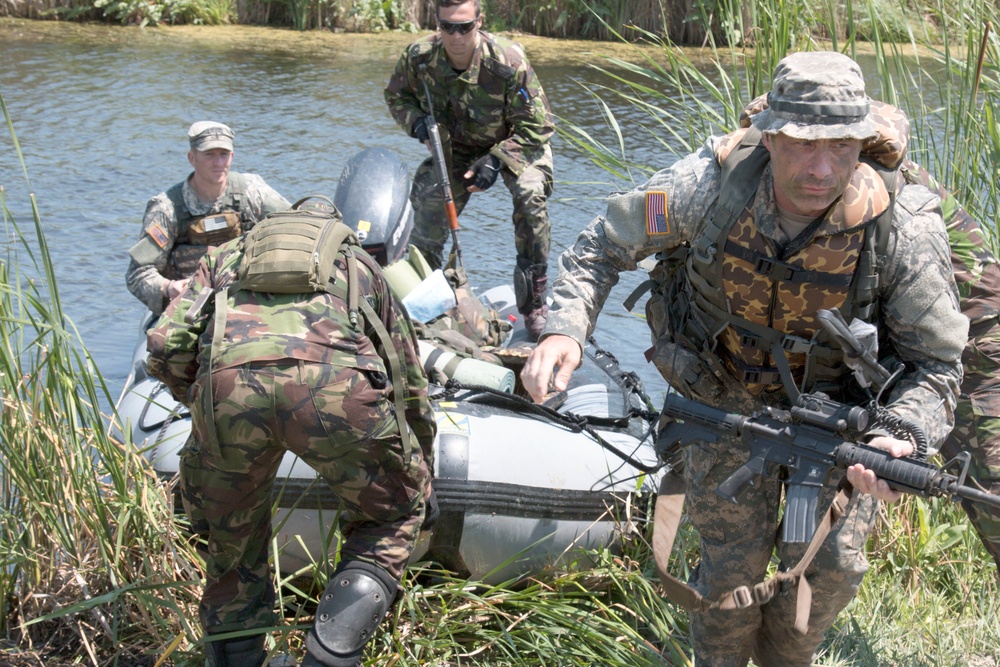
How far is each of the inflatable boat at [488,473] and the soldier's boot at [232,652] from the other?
38 centimetres

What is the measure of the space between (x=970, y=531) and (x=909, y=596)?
14.9 inches

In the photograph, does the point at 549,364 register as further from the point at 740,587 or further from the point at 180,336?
the point at 180,336

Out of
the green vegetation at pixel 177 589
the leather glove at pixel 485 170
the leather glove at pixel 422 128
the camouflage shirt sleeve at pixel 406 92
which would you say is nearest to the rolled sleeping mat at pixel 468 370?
the green vegetation at pixel 177 589

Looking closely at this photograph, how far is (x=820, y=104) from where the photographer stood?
2404 mm

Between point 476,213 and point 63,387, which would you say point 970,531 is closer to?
point 63,387

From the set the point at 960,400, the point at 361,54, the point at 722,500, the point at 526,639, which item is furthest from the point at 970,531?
the point at 361,54

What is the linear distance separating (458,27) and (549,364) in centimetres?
346

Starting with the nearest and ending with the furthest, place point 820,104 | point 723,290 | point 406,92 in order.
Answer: point 820,104, point 723,290, point 406,92

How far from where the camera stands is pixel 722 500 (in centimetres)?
293

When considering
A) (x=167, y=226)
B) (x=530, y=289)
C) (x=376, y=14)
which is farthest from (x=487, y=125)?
(x=376, y=14)

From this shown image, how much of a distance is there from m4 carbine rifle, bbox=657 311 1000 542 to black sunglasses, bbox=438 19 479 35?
11.0 feet

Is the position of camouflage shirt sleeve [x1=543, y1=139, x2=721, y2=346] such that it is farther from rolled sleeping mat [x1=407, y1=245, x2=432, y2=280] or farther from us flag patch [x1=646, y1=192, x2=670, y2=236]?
rolled sleeping mat [x1=407, y1=245, x2=432, y2=280]

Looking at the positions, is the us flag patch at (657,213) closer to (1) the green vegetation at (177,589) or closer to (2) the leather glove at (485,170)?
(1) the green vegetation at (177,589)

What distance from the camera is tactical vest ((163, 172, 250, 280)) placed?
5.05m
